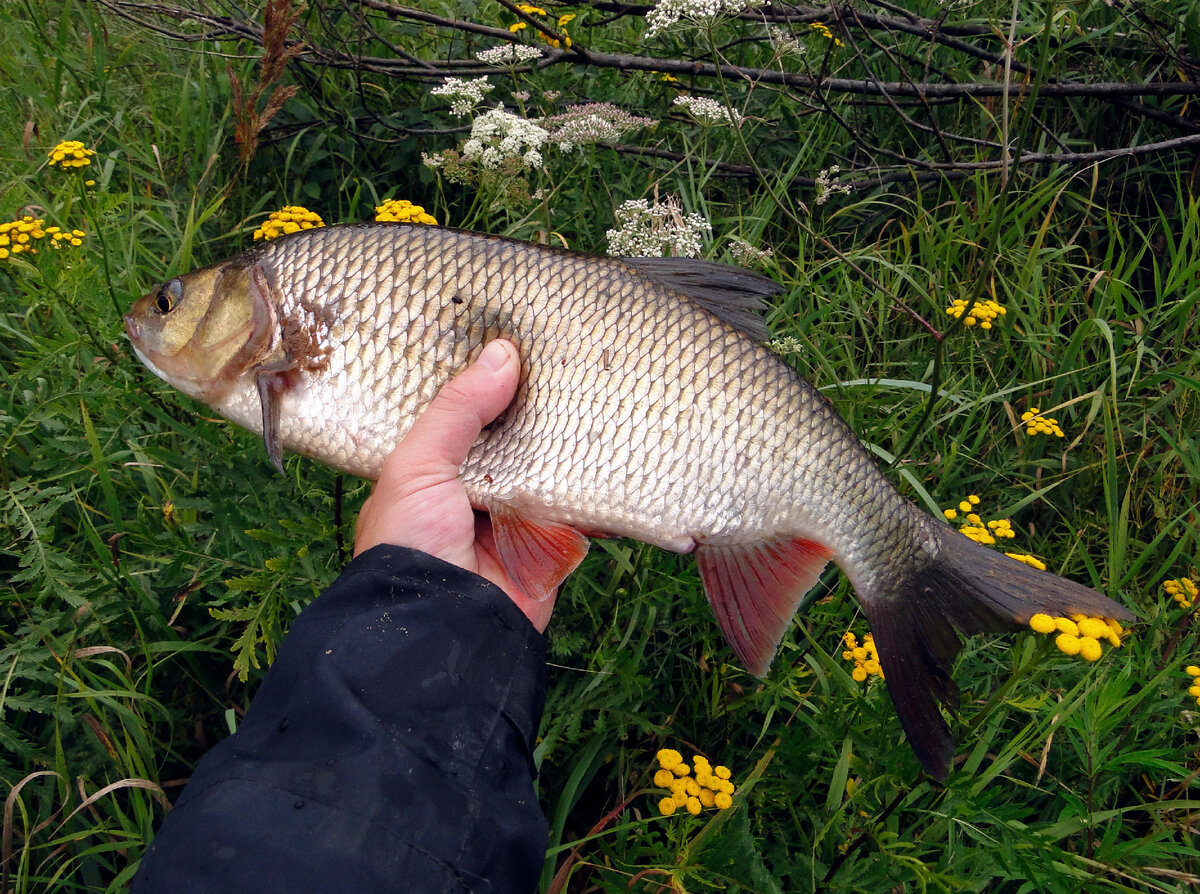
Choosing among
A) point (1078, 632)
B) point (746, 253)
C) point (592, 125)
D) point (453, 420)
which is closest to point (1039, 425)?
point (746, 253)

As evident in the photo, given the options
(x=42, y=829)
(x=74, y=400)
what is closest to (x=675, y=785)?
A: (x=42, y=829)

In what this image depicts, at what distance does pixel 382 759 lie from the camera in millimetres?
1237

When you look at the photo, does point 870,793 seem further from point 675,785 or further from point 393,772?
point 393,772

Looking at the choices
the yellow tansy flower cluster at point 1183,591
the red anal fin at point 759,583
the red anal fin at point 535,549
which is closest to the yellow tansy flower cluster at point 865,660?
the red anal fin at point 759,583

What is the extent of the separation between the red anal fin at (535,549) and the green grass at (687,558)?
0.24 meters

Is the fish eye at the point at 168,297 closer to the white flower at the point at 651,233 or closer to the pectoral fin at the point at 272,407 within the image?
the pectoral fin at the point at 272,407

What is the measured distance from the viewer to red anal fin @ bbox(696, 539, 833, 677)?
1.76 m

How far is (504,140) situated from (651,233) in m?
0.50

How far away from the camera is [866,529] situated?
1728mm

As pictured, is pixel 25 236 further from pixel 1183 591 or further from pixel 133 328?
pixel 1183 591

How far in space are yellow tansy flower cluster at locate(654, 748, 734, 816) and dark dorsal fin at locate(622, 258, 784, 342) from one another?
906mm

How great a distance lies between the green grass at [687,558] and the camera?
1.71 metres

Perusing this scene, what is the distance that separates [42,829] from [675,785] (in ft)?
4.96

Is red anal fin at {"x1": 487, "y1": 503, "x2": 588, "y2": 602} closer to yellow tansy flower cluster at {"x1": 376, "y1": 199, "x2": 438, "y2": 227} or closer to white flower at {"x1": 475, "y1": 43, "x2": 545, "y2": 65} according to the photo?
yellow tansy flower cluster at {"x1": 376, "y1": 199, "x2": 438, "y2": 227}
